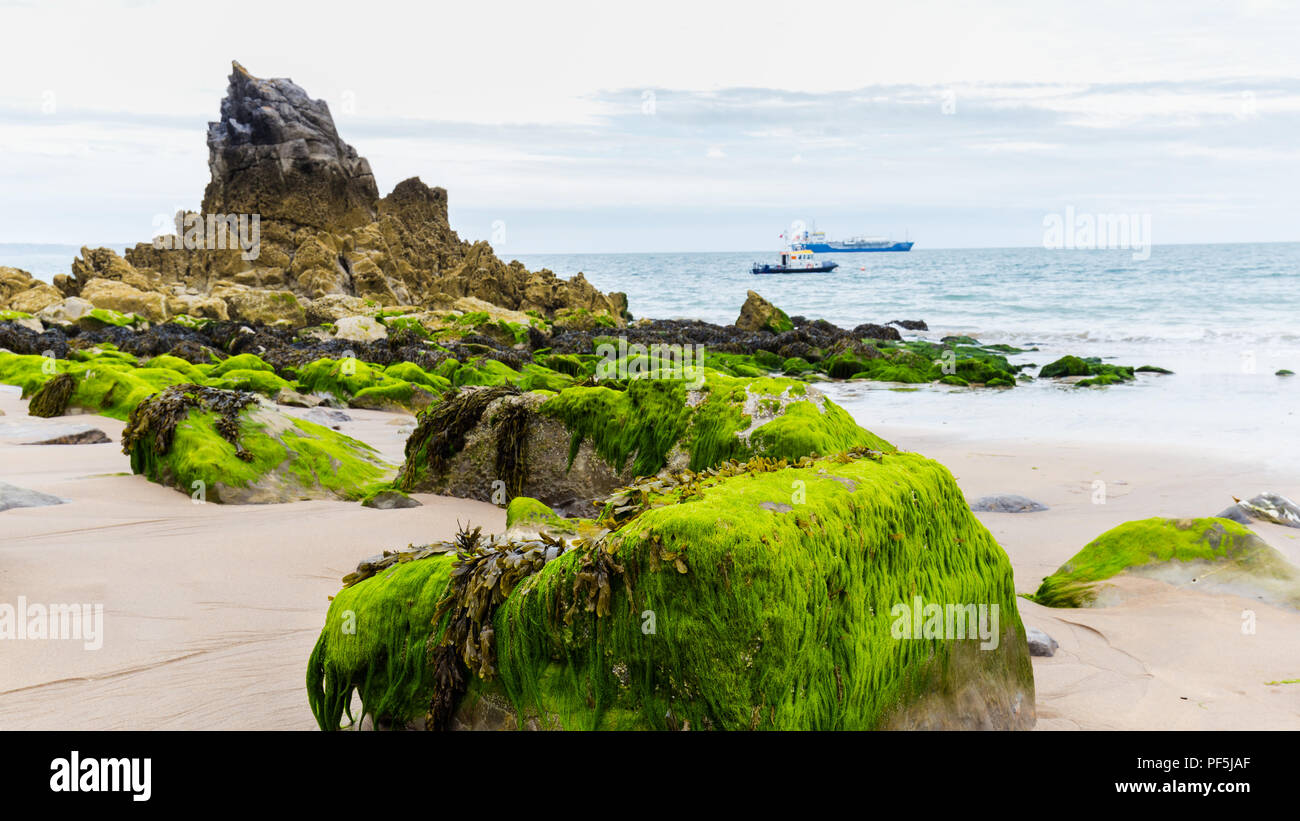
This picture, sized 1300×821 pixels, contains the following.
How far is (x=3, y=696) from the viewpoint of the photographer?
3.77 m

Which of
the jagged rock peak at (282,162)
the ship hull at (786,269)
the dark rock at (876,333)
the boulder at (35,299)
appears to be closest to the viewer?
the dark rock at (876,333)

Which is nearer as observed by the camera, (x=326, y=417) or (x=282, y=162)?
(x=326, y=417)

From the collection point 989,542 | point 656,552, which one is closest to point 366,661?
point 656,552

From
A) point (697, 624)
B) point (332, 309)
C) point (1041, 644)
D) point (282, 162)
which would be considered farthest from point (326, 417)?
point (282, 162)

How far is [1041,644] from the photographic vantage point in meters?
4.67

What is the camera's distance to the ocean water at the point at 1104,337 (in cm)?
1404

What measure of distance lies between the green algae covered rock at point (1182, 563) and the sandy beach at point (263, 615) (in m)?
0.15

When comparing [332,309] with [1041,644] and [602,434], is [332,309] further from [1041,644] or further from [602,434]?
[1041,644]

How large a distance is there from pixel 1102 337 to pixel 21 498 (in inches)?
1265

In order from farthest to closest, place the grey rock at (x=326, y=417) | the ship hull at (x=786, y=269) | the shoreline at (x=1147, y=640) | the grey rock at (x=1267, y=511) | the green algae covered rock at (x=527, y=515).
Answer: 1. the ship hull at (x=786, y=269)
2. the grey rock at (x=326, y=417)
3. the grey rock at (x=1267, y=511)
4. the green algae covered rock at (x=527, y=515)
5. the shoreline at (x=1147, y=640)

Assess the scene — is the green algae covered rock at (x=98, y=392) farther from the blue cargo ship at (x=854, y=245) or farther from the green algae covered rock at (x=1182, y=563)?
the blue cargo ship at (x=854, y=245)

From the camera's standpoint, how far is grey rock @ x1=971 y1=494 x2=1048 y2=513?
8.23 metres

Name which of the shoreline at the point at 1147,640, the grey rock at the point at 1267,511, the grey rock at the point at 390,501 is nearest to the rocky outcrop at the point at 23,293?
the grey rock at the point at 390,501
